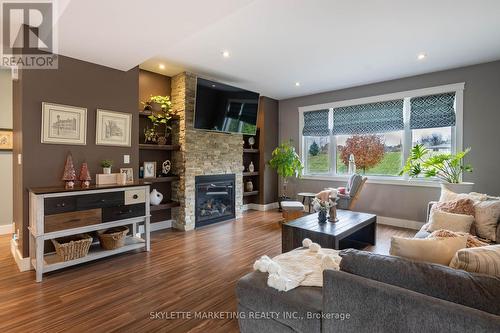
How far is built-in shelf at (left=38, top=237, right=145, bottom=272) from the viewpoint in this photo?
105 inches

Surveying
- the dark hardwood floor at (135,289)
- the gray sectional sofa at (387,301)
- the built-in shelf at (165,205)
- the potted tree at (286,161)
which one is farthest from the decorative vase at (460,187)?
the built-in shelf at (165,205)

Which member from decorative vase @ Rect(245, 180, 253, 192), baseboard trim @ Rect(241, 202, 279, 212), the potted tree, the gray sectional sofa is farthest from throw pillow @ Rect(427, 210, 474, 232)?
decorative vase @ Rect(245, 180, 253, 192)

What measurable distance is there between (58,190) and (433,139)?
5714mm

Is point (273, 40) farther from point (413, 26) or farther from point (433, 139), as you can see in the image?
point (433, 139)

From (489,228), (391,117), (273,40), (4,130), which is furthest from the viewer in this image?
(391,117)

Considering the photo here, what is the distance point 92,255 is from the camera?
9.61ft

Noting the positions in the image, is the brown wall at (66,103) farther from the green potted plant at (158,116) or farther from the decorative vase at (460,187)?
the decorative vase at (460,187)

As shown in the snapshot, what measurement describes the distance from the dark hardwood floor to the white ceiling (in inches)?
98.2

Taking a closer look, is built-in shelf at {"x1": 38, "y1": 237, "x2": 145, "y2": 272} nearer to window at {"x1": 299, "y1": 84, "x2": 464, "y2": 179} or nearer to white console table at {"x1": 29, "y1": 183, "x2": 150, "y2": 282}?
white console table at {"x1": 29, "y1": 183, "x2": 150, "y2": 282}

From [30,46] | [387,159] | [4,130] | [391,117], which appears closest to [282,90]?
[391,117]

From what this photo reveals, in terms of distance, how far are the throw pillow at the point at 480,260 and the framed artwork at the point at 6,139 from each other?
228 inches

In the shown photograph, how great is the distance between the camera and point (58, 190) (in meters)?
2.65

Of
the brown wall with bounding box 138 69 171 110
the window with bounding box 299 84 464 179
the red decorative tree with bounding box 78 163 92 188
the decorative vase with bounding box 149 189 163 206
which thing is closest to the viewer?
the red decorative tree with bounding box 78 163 92 188

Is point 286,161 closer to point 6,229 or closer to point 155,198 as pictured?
point 155,198
